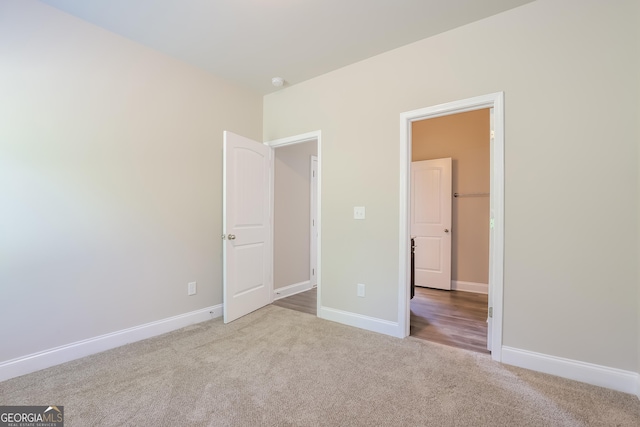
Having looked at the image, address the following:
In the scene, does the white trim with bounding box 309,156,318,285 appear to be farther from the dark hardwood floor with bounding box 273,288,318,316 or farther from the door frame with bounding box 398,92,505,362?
the door frame with bounding box 398,92,505,362

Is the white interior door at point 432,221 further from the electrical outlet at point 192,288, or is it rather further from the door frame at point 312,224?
the electrical outlet at point 192,288

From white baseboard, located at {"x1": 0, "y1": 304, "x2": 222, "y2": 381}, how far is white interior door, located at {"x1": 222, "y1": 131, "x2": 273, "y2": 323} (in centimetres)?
42

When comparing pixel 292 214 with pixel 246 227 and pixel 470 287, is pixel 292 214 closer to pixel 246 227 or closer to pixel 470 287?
pixel 246 227

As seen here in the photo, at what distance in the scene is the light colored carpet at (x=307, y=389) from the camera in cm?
161

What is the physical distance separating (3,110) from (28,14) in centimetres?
72

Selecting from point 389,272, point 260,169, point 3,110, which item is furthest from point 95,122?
point 389,272

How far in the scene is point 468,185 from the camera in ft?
14.5

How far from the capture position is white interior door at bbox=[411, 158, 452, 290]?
14.6 feet

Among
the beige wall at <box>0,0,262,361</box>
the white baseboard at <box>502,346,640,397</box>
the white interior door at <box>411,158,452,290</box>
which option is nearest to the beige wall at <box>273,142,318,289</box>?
the beige wall at <box>0,0,262,361</box>

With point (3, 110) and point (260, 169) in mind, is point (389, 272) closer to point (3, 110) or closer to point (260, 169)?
point (260, 169)

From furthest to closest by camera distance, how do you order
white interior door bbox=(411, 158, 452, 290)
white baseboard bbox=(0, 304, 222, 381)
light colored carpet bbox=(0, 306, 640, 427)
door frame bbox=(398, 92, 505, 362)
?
white interior door bbox=(411, 158, 452, 290) → door frame bbox=(398, 92, 505, 362) → white baseboard bbox=(0, 304, 222, 381) → light colored carpet bbox=(0, 306, 640, 427)

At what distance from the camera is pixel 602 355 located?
6.32ft

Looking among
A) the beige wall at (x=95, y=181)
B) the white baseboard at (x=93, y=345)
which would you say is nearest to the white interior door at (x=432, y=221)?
the beige wall at (x=95, y=181)

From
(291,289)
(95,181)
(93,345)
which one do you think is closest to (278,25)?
(95,181)
